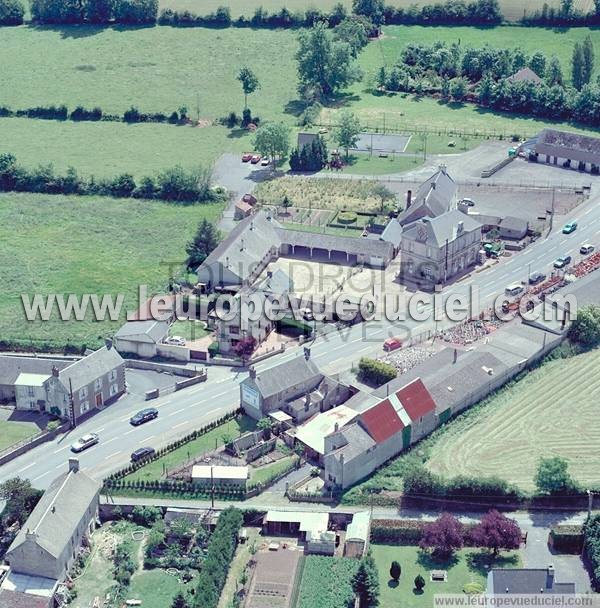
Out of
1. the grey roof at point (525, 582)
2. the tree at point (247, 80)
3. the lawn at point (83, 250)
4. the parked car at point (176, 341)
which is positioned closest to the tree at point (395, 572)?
the grey roof at point (525, 582)

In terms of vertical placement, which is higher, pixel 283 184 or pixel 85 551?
pixel 283 184

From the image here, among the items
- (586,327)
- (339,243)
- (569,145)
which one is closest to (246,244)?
(339,243)

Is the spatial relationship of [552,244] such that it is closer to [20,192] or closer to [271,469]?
[271,469]

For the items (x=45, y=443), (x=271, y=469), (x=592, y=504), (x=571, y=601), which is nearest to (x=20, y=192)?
(x=45, y=443)

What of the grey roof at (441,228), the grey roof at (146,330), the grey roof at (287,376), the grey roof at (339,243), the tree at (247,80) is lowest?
the grey roof at (146,330)

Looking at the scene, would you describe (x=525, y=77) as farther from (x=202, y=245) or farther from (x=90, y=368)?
(x=90, y=368)

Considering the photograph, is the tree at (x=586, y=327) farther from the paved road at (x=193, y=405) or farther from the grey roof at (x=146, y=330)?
the grey roof at (x=146, y=330)

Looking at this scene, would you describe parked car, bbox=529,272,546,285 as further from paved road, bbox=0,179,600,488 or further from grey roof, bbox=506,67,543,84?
grey roof, bbox=506,67,543,84
